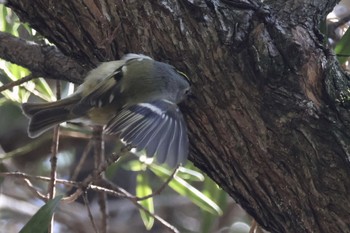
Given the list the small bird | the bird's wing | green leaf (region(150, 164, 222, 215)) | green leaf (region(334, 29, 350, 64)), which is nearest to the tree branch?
the small bird

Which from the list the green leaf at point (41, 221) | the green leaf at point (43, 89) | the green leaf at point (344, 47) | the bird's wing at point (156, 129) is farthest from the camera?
the green leaf at point (43, 89)

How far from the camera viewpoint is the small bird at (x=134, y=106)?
1.44 metres

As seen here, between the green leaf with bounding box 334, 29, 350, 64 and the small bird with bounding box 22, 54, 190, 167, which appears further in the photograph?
the green leaf with bounding box 334, 29, 350, 64

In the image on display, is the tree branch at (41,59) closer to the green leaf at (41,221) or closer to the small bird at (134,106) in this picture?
the small bird at (134,106)

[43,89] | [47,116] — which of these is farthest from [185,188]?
[47,116]

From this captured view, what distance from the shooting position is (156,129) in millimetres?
1519

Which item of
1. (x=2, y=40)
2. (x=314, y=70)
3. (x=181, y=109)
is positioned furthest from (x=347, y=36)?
(x=2, y=40)

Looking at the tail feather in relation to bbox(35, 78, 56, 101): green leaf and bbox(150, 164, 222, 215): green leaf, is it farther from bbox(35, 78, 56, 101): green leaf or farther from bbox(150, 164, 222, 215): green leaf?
bbox(150, 164, 222, 215): green leaf

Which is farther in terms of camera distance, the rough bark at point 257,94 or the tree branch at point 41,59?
the tree branch at point 41,59

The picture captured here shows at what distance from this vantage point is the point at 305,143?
1.44m

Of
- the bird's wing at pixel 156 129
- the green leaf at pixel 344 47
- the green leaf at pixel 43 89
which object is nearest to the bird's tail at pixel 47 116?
the bird's wing at pixel 156 129

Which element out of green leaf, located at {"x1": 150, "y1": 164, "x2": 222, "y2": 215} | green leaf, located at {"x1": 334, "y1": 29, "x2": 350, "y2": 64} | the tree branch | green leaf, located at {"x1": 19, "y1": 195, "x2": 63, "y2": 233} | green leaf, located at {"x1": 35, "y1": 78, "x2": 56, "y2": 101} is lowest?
green leaf, located at {"x1": 150, "y1": 164, "x2": 222, "y2": 215}

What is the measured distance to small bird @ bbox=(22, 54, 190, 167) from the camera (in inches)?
56.9

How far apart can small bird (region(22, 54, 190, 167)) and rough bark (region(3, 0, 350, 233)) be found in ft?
0.17
